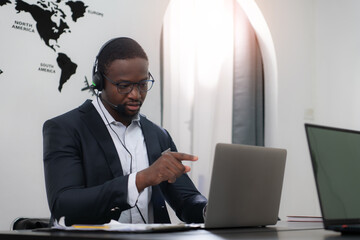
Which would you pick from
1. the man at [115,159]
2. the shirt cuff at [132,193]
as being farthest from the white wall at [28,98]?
the shirt cuff at [132,193]

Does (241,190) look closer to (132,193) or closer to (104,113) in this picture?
(132,193)

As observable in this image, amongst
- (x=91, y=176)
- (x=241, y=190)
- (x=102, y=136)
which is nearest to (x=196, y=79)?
(x=102, y=136)

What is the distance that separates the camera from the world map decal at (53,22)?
255cm

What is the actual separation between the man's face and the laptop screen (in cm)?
103

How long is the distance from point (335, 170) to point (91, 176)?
1005mm

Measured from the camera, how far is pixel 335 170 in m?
1.12

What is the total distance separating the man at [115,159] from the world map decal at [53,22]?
65 centimetres

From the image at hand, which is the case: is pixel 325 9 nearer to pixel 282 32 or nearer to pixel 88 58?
pixel 282 32

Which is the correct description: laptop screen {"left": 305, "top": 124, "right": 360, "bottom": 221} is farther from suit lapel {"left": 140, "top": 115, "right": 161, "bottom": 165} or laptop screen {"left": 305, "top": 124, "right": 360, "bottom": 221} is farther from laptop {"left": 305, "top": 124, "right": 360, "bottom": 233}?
suit lapel {"left": 140, "top": 115, "right": 161, "bottom": 165}

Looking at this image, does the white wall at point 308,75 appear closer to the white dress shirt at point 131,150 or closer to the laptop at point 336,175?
the white dress shirt at point 131,150

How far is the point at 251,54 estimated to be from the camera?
12.3 feet

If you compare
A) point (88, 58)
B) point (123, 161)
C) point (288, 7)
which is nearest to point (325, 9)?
point (288, 7)

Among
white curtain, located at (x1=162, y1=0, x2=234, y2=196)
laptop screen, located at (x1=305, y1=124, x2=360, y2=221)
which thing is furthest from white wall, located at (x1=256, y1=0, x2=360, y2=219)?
laptop screen, located at (x1=305, y1=124, x2=360, y2=221)

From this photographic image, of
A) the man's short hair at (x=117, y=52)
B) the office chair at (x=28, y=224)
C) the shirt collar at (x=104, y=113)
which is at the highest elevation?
the man's short hair at (x=117, y=52)
